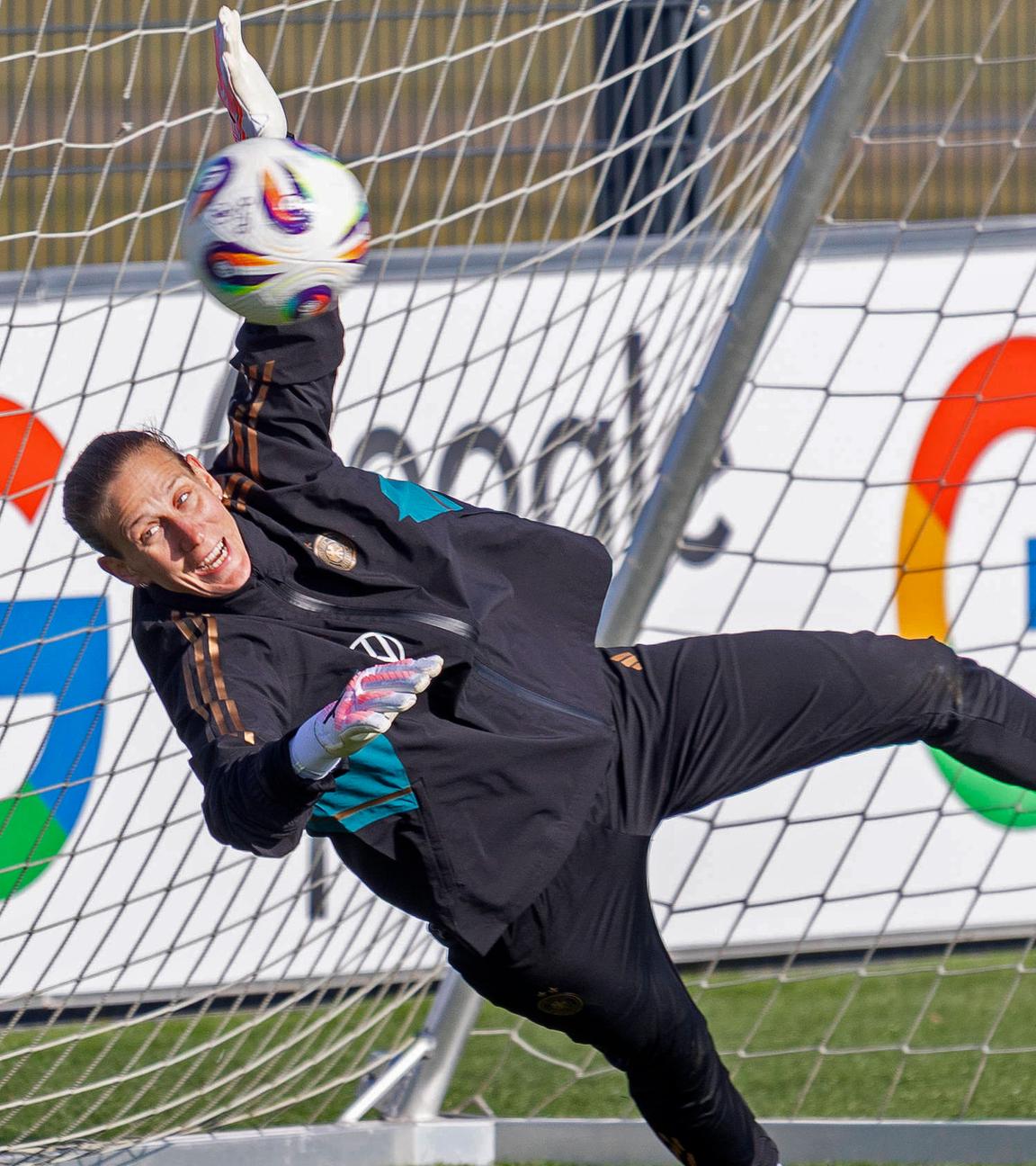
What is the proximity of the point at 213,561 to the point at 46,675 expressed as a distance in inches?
72.2

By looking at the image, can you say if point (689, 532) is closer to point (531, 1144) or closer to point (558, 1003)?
point (531, 1144)

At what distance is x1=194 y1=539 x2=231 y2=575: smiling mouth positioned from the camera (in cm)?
207

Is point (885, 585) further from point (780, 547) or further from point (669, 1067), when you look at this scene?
point (669, 1067)

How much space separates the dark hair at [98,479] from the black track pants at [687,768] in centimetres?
78

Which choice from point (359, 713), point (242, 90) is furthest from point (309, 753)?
point (242, 90)

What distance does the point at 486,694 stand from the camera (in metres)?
2.21

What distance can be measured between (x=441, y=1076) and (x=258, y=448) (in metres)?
1.50

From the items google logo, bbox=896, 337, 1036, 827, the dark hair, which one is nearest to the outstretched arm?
the dark hair

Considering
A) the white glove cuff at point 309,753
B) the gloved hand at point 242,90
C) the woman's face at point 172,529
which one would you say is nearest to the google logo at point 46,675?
the gloved hand at point 242,90

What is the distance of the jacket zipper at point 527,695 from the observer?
2.21 m

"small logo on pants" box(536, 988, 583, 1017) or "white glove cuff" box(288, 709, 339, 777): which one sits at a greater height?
"white glove cuff" box(288, 709, 339, 777)

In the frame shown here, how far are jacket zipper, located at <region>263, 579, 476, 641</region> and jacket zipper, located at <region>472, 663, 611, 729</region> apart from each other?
54 mm

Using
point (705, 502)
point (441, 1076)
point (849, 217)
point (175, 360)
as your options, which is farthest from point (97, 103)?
point (441, 1076)

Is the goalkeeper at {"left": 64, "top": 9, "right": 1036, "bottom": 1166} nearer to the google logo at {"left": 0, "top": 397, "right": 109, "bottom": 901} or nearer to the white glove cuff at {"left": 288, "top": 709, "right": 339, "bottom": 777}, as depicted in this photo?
the white glove cuff at {"left": 288, "top": 709, "right": 339, "bottom": 777}
